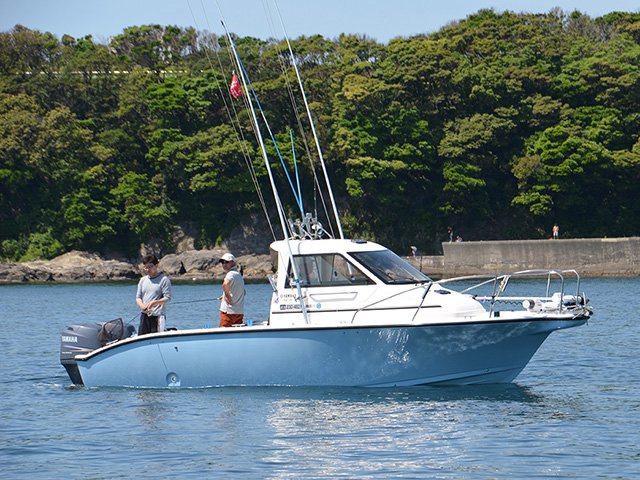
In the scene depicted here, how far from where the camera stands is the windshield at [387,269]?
18359mm

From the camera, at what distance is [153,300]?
60.1 feet

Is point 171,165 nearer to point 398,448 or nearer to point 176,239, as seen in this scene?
point 176,239

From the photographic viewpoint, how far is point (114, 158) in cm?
7888

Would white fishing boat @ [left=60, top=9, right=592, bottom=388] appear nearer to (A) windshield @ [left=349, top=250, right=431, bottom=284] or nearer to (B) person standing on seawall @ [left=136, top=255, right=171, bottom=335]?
(A) windshield @ [left=349, top=250, right=431, bottom=284]

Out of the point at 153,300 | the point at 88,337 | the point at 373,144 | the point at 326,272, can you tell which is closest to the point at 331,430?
the point at 326,272

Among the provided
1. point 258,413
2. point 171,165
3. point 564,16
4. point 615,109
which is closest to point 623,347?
point 258,413

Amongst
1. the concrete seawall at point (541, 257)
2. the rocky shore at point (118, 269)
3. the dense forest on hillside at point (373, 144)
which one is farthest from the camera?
the dense forest on hillside at point (373, 144)

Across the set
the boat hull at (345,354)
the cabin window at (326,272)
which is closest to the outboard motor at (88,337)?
the boat hull at (345,354)

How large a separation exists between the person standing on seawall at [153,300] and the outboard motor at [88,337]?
2.65 feet

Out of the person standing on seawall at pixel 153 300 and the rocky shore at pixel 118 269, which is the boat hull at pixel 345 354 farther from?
the rocky shore at pixel 118 269

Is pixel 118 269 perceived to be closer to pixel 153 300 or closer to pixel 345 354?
pixel 153 300

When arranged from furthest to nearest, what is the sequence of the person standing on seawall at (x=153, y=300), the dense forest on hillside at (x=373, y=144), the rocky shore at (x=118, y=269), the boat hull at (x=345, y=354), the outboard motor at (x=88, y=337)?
the dense forest on hillside at (x=373, y=144) < the rocky shore at (x=118, y=269) < the outboard motor at (x=88, y=337) < the person standing on seawall at (x=153, y=300) < the boat hull at (x=345, y=354)

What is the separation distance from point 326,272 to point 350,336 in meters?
1.39

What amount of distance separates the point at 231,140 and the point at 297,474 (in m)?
62.1
